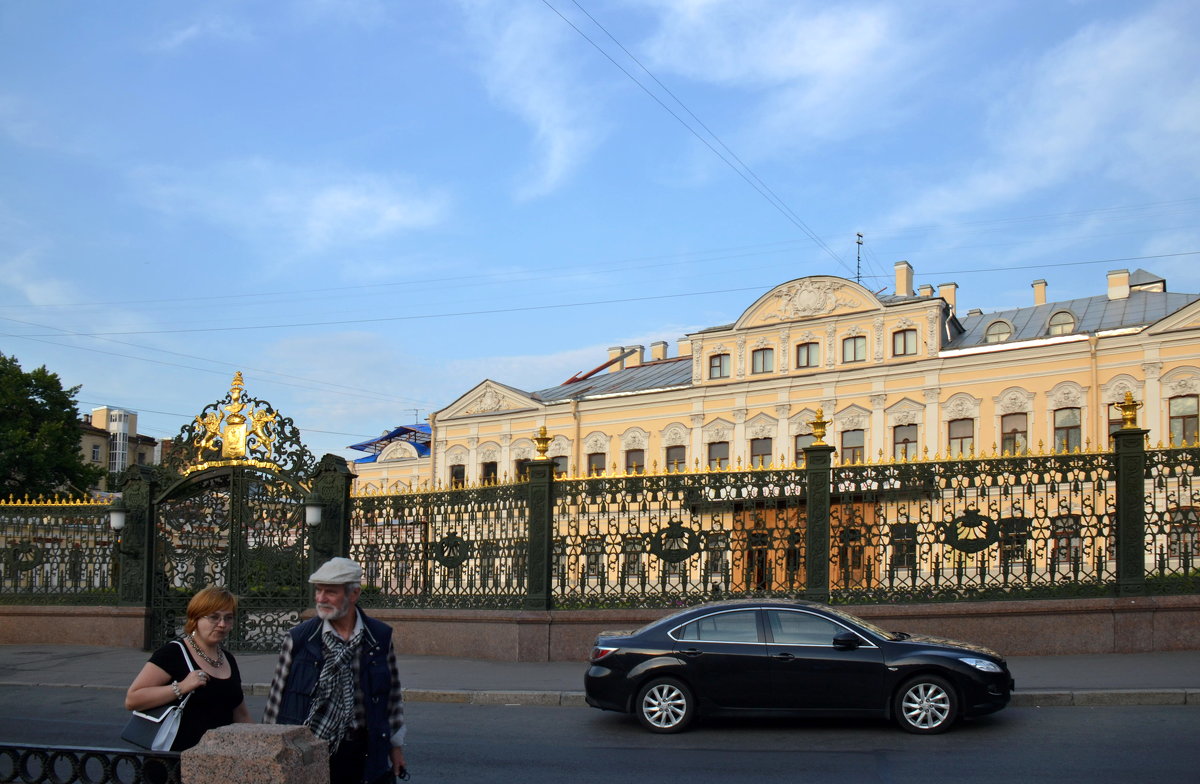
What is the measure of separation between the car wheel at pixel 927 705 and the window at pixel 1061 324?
111ft

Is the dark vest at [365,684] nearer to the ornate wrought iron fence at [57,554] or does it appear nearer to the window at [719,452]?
the ornate wrought iron fence at [57,554]

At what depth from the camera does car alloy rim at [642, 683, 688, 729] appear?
11508 mm

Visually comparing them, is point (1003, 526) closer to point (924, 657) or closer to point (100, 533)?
point (924, 657)

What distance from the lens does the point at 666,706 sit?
11531 mm

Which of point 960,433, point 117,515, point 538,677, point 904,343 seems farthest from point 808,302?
point 538,677

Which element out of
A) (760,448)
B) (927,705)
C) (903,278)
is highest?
(903,278)

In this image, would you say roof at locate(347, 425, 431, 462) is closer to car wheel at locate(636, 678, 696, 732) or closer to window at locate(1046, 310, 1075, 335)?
window at locate(1046, 310, 1075, 335)

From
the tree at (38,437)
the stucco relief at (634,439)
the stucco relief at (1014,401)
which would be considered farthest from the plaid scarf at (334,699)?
the tree at (38,437)

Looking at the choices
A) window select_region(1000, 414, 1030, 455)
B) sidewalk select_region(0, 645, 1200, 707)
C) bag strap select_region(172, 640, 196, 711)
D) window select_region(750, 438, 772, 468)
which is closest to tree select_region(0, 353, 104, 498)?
window select_region(750, 438, 772, 468)

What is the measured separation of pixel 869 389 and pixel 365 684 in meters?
39.1

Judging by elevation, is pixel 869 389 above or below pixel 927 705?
above

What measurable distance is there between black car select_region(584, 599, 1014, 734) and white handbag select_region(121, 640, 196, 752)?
6772mm

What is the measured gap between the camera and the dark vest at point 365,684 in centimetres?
529

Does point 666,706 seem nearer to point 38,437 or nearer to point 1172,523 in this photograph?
point 1172,523
